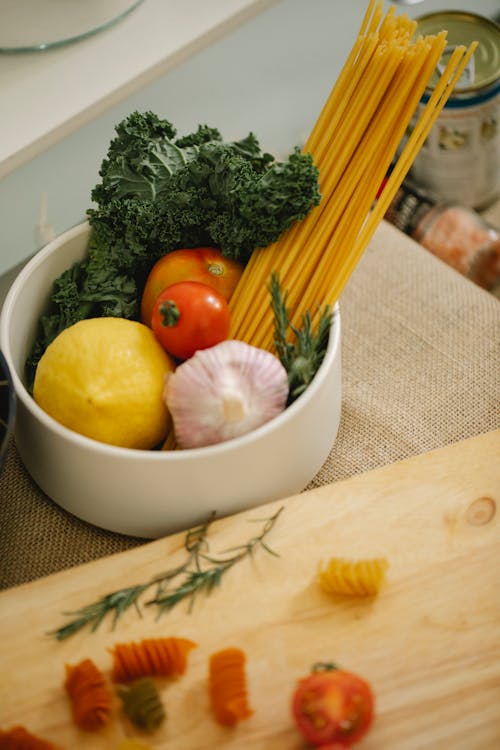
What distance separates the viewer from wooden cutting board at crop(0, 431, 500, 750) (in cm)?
62

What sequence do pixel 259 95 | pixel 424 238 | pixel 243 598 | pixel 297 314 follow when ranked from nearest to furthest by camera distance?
1. pixel 243 598
2. pixel 297 314
3. pixel 424 238
4. pixel 259 95

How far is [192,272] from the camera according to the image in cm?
79

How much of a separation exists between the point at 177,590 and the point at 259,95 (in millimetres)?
1189

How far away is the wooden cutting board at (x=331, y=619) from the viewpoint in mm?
621

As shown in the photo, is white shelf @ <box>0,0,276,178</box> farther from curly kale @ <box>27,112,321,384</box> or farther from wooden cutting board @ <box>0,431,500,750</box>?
wooden cutting board @ <box>0,431,500,750</box>

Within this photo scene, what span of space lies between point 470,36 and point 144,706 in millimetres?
965

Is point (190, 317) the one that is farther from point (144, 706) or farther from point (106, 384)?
point (144, 706)

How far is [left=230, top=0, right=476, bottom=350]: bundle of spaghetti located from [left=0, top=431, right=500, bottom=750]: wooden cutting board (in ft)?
0.56

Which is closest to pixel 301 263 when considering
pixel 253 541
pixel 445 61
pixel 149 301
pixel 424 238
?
pixel 149 301

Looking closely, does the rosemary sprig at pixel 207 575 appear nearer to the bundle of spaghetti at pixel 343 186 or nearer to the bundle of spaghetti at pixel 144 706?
the bundle of spaghetti at pixel 144 706

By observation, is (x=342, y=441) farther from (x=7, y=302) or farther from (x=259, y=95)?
(x=259, y=95)

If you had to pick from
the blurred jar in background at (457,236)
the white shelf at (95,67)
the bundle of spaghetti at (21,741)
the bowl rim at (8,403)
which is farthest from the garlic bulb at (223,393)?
the blurred jar in background at (457,236)

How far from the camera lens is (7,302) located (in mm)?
800

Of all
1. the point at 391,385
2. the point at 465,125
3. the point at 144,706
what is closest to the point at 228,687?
the point at 144,706
